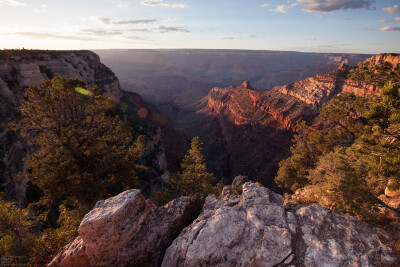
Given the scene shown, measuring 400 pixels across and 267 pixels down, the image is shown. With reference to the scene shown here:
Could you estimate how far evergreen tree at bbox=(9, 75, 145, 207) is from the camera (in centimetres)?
1502

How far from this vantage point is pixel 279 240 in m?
8.55

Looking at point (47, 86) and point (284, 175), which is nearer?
point (47, 86)

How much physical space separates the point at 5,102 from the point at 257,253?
42.2 meters

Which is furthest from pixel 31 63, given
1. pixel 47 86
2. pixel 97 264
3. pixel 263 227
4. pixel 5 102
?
pixel 263 227

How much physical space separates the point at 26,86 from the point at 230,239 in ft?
148

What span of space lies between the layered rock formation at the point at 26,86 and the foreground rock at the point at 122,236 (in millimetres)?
20242

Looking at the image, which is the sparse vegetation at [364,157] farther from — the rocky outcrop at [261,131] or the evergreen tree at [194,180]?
the rocky outcrop at [261,131]

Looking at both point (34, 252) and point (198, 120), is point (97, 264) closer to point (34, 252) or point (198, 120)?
point (34, 252)

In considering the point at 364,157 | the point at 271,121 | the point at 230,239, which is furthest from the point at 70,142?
the point at 271,121

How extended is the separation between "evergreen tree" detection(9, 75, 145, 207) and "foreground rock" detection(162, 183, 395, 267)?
1071cm

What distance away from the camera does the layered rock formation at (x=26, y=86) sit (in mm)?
23891

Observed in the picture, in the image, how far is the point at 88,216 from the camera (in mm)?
9359

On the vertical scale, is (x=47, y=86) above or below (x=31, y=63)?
below

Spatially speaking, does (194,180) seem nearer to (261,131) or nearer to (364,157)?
(364,157)
